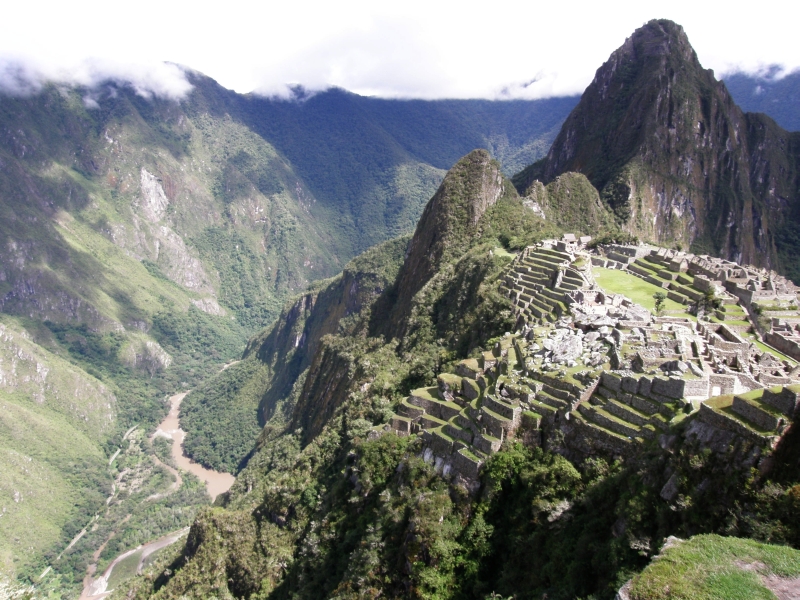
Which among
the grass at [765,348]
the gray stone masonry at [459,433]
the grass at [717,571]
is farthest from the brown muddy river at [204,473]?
the grass at [717,571]

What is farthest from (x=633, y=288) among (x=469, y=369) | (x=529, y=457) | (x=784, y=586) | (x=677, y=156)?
(x=677, y=156)

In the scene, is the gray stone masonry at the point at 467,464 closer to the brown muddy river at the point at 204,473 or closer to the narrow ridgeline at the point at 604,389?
the narrow ridgeline at the point at 604,389

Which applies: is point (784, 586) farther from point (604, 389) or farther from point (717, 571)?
point (604, 389)

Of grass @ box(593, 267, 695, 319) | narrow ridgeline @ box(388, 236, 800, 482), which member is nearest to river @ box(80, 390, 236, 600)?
grass @ box(593, 267, 695, 319)

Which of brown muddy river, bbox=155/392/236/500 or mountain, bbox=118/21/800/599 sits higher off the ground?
mountain, bbox=118/21/800/599

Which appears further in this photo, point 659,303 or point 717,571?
point 659,303

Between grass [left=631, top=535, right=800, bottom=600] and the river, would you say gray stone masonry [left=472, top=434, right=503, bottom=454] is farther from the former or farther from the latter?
the river
